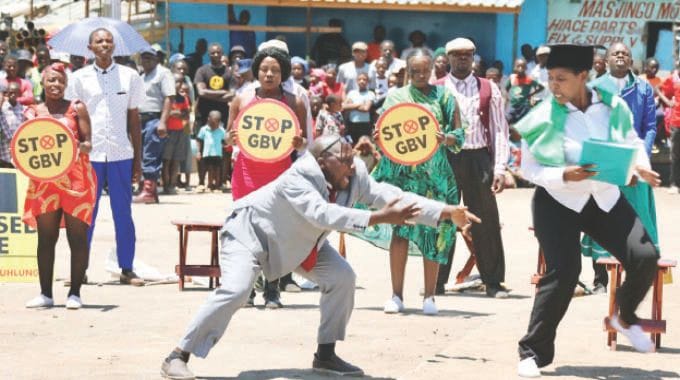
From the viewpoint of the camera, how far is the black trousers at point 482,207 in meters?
11.6

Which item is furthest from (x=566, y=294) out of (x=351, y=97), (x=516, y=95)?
(x=516, y=95)

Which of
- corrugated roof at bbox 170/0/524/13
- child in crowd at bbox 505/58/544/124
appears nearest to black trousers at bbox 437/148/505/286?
child in crowd at bbox 505/58/544/124

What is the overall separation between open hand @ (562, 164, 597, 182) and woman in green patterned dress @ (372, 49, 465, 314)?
2899 mm

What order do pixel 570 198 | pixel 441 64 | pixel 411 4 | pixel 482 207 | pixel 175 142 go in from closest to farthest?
pixel 570 198 < pixel 482 207 < pixel 441 64 < pixel 175 142 < pixel 411 4

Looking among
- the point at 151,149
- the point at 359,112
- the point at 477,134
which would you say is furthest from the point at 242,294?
the point at 359,112

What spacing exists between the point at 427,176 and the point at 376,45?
1507cm

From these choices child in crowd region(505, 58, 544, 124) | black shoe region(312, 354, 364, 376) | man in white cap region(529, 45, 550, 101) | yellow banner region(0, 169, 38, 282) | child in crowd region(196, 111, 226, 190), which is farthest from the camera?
man in white cap region(529, 45, 550, 101)

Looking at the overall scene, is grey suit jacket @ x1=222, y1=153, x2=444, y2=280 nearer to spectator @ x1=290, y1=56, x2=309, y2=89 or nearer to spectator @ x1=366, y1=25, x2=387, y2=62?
spectator @ x1=290, y1=56, x2=309, y2=89

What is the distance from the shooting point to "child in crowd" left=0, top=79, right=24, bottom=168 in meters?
16.8

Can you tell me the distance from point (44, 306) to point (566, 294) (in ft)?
13.7

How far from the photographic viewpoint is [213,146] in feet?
68.7

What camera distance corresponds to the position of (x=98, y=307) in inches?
417

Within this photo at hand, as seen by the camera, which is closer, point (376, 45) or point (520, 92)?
point (520, 92)

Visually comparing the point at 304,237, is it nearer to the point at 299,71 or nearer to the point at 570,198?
the point at 570,198
